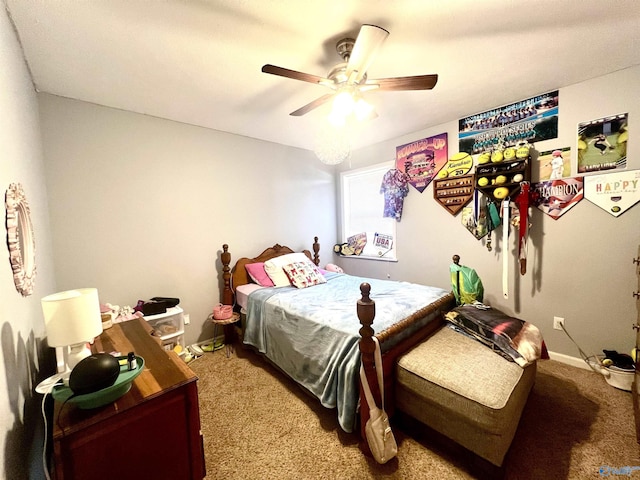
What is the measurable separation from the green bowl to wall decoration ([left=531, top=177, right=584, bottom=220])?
3.23 meters

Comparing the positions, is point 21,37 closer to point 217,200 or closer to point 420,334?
point 217,200

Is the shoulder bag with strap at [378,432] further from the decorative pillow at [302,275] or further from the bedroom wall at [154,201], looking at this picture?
the bedroom wall at [154,201]

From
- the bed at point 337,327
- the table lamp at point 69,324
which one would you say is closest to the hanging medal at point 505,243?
the bed at point 337,327

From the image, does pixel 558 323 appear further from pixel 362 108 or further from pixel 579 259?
pixel 362 108

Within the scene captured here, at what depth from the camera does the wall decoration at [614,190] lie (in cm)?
196

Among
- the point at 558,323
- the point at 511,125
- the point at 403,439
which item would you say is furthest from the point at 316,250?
the point at 558,323

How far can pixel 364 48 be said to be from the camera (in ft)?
4.32

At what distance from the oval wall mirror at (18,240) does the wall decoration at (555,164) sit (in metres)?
3.62

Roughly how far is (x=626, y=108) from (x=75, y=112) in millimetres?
4453

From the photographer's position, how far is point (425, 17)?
4.58ft

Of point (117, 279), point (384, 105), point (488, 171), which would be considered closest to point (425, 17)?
point (384, 105)

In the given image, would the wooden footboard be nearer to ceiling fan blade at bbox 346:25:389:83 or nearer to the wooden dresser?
the wooden dresser

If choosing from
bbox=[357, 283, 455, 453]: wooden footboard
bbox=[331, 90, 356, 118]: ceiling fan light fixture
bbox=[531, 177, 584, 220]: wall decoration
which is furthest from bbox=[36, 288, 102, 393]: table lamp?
bbox=[531, 177, 584, 220]: wall decoration

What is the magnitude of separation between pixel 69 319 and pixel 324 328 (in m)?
1.33
